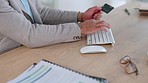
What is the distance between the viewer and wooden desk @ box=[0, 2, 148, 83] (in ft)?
3.17

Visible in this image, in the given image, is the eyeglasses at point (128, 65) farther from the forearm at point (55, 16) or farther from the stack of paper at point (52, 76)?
the forearm at point (55, 16)

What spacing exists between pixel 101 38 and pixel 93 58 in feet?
0.65

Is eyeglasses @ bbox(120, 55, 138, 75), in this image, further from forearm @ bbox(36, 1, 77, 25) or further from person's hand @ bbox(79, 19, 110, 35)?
forearm @ bbox(36, 1, 77, 25)

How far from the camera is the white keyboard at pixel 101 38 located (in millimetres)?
1223

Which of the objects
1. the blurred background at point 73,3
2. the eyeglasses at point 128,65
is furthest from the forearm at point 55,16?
the blurred background at point 73,3

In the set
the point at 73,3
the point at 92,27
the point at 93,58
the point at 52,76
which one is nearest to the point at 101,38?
the point at 92,27

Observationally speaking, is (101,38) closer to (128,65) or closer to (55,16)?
(128,65)

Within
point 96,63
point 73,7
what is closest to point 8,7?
point 96,63

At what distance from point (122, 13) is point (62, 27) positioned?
0.63 m

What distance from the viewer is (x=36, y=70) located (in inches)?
38.5

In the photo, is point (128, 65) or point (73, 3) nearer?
point (128, 65)

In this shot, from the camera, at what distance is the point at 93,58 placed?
1093 mm

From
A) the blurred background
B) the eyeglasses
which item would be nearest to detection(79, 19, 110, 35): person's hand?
the eyeglasses

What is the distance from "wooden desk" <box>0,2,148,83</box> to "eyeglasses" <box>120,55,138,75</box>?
18 mm
